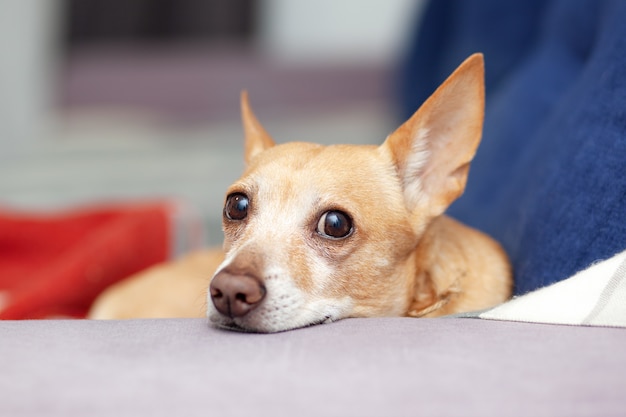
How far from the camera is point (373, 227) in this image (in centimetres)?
161

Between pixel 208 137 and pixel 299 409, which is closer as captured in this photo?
pixel 299 409

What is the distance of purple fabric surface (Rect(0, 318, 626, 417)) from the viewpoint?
A: 95 cm

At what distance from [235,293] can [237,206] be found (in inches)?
14.3

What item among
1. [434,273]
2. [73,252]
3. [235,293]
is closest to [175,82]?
[73,252]

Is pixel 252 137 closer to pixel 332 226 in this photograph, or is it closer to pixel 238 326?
pixel 332 226

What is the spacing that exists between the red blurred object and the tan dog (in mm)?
683

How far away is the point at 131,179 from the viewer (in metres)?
4.71

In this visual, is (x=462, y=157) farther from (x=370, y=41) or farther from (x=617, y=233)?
(x=370, y=41)

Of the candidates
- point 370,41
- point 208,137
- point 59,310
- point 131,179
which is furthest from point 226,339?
point 370,41

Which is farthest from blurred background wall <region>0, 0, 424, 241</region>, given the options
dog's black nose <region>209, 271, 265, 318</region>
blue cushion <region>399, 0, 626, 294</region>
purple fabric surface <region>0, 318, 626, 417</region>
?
purple fabric surface <region>0, 318, 626, 417</region>

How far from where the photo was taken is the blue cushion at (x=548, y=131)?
4.69 ft

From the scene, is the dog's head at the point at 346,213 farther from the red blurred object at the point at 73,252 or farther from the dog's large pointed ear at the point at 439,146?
the red blurred object at the point at 73,252

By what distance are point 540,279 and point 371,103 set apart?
577 cm

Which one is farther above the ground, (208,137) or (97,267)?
(97,267)
